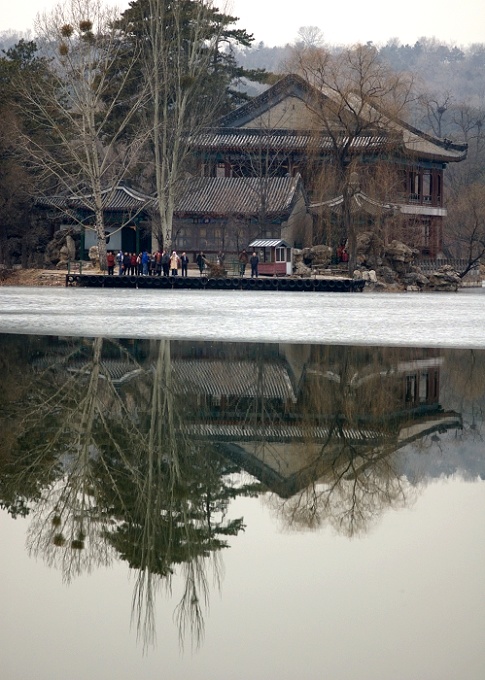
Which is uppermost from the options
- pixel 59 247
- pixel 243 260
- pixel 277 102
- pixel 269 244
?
pixel 277 102

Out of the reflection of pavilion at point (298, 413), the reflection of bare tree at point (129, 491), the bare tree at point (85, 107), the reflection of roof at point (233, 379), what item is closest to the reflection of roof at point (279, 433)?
the reflection of pavilion at point (298, 413)

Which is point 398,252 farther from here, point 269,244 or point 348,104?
point 348,104

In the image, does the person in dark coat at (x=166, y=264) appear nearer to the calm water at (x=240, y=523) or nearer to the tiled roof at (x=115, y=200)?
the tiled roof at (x=115, y=200)

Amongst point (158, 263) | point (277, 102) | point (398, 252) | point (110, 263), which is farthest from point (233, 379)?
point (277, 102)

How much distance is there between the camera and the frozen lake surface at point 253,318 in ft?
75.0

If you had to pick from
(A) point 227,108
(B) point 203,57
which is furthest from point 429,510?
(A) point 227,108

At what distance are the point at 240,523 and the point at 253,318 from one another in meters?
21.9

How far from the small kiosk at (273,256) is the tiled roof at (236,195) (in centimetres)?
206

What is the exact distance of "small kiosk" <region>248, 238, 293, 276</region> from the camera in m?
56.3

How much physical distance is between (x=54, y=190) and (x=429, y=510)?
55866mm

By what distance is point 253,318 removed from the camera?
1134 inches

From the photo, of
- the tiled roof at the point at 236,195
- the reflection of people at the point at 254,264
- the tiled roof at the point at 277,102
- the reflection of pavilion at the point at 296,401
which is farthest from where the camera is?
the tiled roof at the point at 277,102

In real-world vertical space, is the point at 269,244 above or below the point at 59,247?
above

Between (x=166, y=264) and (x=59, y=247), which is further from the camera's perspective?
(x=59, y=247)
